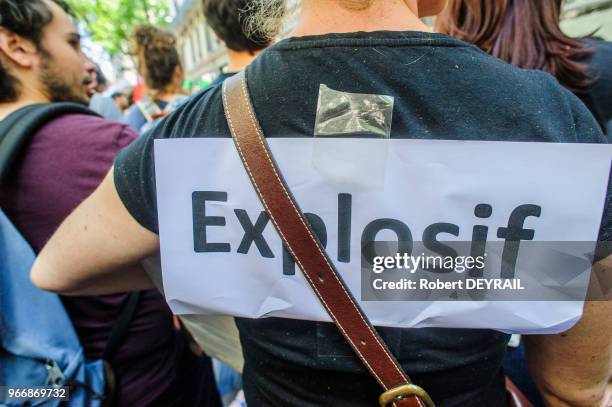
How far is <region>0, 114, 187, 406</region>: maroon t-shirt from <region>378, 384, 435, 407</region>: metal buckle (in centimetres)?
95

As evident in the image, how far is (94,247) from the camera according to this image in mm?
758

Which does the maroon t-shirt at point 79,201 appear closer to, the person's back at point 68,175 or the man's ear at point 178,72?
the person's back at point 68,175

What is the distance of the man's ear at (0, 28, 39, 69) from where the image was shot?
1246mm

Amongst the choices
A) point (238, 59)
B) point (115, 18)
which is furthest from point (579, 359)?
point (115, 18)

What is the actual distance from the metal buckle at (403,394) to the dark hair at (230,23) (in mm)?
1792

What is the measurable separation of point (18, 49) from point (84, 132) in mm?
519

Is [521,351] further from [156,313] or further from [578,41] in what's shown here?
[156,313]

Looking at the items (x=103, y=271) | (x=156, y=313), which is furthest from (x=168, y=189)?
(x=156, y=313)

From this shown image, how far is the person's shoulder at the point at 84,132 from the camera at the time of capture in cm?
107

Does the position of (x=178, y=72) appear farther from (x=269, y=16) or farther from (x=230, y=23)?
(x=269, y=16)

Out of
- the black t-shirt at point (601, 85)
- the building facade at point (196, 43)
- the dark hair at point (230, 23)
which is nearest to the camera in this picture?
the black t-shirt at point (601, 85)

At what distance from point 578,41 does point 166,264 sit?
58.5 inches

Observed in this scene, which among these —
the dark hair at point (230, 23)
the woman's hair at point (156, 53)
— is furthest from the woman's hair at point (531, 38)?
the woman's hair at point (156, 53)

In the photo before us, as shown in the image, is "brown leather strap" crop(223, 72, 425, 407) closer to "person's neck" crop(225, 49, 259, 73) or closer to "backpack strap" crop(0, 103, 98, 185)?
"backpack strap" crop(0, 103, 98, 185)
